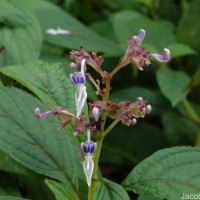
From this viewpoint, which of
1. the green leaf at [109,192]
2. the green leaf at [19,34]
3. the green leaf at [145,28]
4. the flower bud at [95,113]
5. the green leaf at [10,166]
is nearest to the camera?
the flower bud at [95,113]

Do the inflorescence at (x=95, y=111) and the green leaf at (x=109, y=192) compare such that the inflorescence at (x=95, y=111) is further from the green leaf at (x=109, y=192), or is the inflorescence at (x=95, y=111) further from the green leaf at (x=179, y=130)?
the green leaf at (x=179, y=130)

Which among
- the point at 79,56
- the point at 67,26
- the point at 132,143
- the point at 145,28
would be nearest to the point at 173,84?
the point at 132,143

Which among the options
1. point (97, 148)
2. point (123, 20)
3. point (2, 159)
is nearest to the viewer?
point (97, 148)

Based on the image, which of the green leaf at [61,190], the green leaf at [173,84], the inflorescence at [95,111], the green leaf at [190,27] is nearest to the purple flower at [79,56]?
the inflorescence at [95,111]

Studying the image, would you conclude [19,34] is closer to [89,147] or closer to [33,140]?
[33,140]

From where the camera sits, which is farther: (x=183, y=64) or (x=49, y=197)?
(x=183, y=64)

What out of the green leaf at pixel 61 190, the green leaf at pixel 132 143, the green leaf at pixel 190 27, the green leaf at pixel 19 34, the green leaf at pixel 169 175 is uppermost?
the green leaf at pixel 169 175

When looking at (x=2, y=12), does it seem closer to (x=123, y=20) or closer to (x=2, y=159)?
(x=2, y=159)

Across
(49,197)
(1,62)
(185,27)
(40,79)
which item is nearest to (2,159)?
(49,197)
